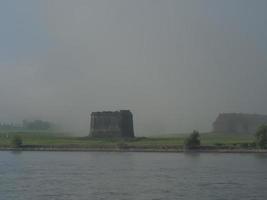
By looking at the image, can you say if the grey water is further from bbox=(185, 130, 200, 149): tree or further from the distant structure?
the distant structure

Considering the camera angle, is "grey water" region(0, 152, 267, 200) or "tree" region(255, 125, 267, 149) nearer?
"grey water" region(0, 152, 267, 200)

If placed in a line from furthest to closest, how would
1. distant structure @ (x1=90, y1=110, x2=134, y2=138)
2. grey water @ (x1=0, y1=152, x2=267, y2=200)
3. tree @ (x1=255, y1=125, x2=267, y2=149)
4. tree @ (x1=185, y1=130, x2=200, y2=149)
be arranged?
distant structure @ (x1=90, y1=110, x2=134, y2=138) → tree @ (x1=185, y1=130, x2=200, y2=149) → tree @ (x1=255, y1=125, x2=267, y2=149) → grey water @ (x1=0, y1=152, x2=267, y2=200)

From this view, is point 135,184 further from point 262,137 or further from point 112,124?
point 112,124

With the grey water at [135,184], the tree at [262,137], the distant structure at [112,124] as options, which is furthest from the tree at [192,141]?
the grey water at [135,184]

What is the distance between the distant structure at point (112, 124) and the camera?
185 meters

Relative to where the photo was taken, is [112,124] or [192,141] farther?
[112,124]

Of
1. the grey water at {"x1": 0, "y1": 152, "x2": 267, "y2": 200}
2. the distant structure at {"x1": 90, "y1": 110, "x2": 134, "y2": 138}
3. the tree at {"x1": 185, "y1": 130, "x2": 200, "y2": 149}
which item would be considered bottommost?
the grey water at {"x1": 0, "y1": 152, "x2": 267, "y2": 200}

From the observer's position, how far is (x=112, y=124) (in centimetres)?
18638

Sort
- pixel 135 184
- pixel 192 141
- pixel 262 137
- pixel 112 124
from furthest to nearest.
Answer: pixel 112 124 < pixel 192 141 < pixel 262 137 < pixel 135 184

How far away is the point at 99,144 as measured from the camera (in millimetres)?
155000

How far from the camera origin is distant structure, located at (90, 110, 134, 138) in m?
185

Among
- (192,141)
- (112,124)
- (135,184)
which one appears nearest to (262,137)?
(192,141)

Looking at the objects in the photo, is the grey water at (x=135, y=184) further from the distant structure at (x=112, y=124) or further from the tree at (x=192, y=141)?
the distant structure at (x=112, y=124)

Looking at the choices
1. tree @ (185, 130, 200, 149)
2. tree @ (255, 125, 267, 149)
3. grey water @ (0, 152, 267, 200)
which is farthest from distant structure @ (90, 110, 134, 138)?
grey water @ (0, 152, 267, 200)
